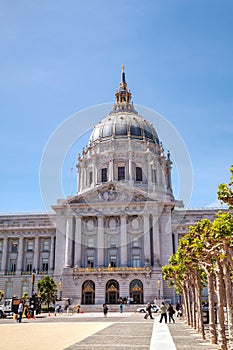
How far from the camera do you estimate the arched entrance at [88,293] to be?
6688 centimetres

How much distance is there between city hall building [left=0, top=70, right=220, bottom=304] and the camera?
67.0m

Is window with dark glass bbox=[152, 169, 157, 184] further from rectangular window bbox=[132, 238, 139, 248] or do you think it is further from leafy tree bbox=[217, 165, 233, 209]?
leafy tree bbox=[217, 165, 233, 209]

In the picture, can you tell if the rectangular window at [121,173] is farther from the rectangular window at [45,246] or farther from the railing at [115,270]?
the railing at [115,270]

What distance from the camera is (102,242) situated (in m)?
71.1

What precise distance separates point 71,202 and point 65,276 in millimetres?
14308

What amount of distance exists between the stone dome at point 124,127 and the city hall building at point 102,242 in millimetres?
10555

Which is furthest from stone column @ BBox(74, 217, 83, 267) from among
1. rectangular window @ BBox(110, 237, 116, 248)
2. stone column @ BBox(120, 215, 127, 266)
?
stone column @ BBox(120, 215, 127, 266)

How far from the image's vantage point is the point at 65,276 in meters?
67.9

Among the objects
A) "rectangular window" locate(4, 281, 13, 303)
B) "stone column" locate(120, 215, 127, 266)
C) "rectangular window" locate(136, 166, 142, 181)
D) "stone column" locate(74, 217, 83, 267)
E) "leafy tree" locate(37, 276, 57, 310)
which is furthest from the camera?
"rectangular window" locate(136, 166, 142, 181)

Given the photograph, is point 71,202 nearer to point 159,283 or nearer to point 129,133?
point 159,283

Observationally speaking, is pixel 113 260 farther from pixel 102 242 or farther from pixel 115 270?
pixel 115 270

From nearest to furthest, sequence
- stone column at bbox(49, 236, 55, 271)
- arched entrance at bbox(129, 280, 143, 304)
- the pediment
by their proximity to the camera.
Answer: arched entrance at bbox(129, 280, 143, 304)
the pediment
stone column at bbox(49, 236, 55, 271)

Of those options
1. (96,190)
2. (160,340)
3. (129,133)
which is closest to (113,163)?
(129,133)

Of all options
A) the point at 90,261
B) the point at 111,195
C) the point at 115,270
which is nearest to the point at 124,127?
the point at 111,195
